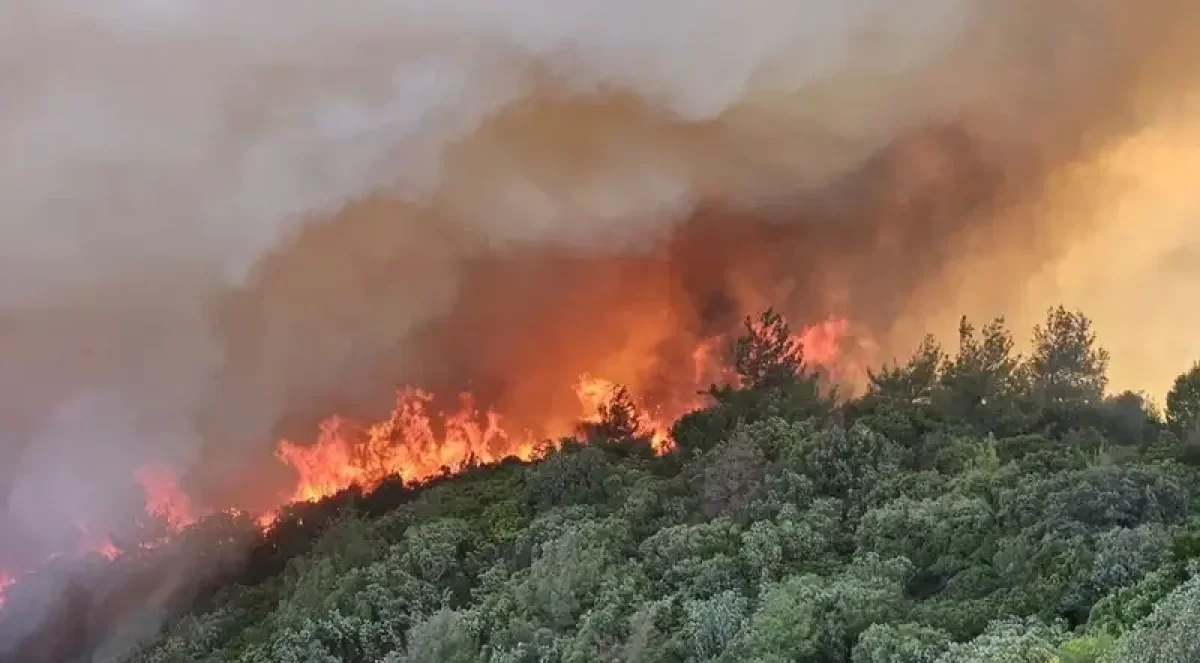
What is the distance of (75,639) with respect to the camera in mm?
15508

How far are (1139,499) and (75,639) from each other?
1415 centimetres

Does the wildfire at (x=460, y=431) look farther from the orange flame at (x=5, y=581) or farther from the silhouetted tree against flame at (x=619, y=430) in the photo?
the orange flame at (x=5, y=581)

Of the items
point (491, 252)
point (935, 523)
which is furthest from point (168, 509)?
point (935, 523)

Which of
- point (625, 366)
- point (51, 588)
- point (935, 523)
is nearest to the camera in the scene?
point (935, 523)

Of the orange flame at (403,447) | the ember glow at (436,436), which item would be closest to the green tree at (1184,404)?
the ember glow at (436,436)

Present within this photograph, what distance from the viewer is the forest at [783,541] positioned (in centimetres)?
951

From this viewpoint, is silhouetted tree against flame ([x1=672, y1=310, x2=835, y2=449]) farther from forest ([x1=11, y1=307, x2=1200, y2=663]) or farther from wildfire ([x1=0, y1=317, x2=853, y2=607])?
wildfire ([x1=0, y1=317, x2=853, y2=607])

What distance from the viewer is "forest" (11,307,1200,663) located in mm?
9508

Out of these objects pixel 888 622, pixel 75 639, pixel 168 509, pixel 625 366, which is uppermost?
pixel 625 366

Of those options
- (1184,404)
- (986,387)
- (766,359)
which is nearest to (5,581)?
(766,359)

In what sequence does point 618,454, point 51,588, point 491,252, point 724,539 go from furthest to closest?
1. point 491,252
2. point 618,454
3. point 51,588
4. point 724,539

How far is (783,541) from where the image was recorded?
1203cm

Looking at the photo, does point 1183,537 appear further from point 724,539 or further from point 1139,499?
point 724,539

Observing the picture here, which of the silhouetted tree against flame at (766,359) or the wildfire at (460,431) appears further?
the wildfire at (460,431)
